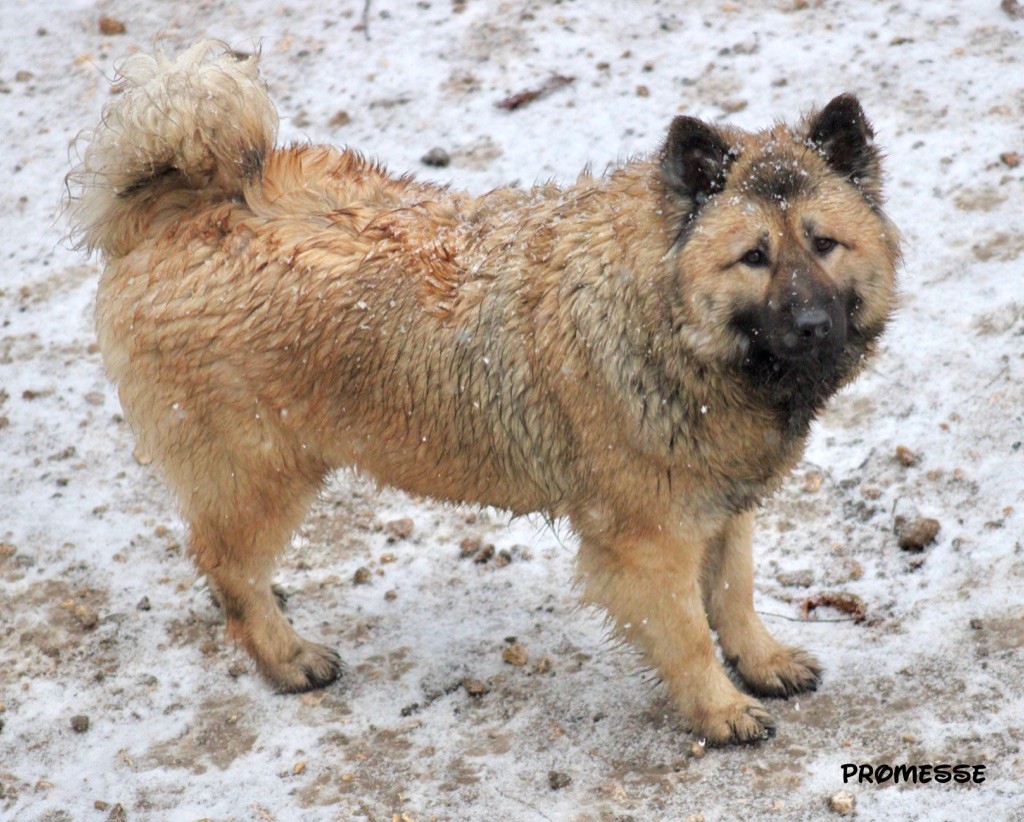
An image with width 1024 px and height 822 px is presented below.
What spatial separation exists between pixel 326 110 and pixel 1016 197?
4368 mm

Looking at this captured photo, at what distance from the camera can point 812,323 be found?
3.50 metres

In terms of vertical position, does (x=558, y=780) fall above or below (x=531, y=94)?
below

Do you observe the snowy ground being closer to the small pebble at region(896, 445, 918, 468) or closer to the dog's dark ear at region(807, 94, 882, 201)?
the small pebble at region(896, 445, 918, 468)

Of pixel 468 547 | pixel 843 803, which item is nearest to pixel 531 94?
pixel 468 547

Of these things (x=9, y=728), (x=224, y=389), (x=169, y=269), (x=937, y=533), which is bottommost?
(x=9, y=728)

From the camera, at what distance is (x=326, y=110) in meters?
8.05

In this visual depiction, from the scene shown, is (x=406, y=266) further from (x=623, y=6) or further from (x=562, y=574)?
(x=623, y=6)

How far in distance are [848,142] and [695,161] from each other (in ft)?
1.63

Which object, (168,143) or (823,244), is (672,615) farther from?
(168,143)

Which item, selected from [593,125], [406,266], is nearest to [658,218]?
[406,266]

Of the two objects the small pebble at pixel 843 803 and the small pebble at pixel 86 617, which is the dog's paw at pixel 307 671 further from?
the small pebble at pixel 843 803

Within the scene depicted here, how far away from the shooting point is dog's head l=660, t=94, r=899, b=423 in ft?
11.8

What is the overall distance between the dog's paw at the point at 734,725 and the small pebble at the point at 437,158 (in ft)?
13.9

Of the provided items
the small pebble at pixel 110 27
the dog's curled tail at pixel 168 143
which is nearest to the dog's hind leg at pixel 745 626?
the dog's curled tail at pixel 168 143
